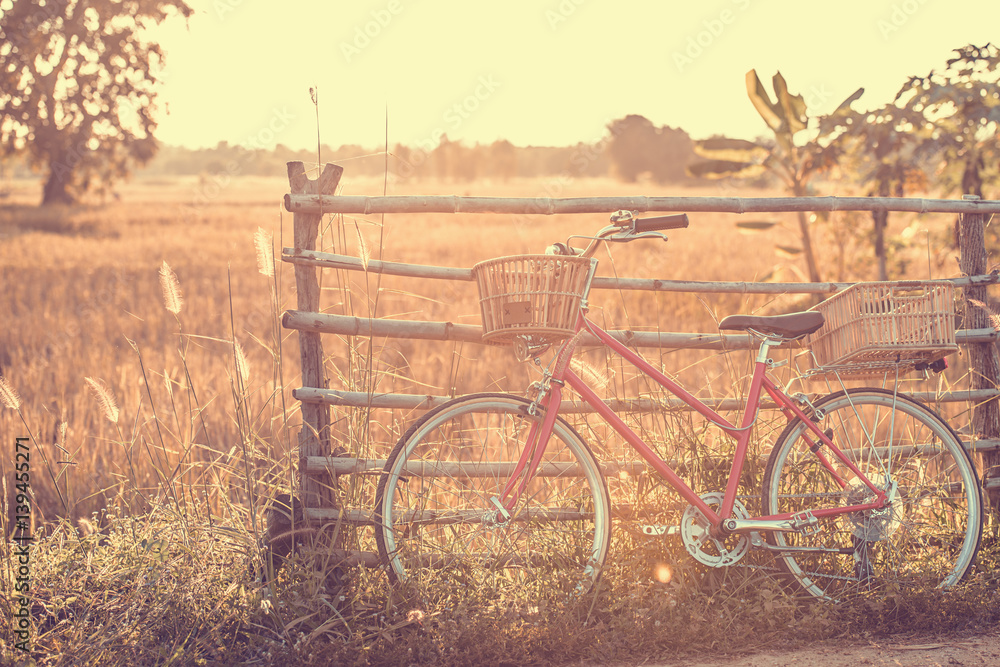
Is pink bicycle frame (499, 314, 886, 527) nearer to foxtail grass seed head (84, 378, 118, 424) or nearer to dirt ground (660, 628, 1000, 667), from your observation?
dirt ground (660, 628, 1000, 667)

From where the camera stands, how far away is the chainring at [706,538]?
2984 millimetres

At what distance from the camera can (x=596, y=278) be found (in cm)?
338

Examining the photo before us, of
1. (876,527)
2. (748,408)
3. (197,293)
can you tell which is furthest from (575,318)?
(197,293)

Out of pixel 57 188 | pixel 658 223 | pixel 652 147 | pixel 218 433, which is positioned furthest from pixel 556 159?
pixel 658 223

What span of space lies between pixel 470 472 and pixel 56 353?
19.3 ft

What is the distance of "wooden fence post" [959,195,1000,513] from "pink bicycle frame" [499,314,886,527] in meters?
1.06

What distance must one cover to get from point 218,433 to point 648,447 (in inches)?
134

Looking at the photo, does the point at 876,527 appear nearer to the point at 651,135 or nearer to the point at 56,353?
the point at 56,353

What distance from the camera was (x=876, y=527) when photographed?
124 inches

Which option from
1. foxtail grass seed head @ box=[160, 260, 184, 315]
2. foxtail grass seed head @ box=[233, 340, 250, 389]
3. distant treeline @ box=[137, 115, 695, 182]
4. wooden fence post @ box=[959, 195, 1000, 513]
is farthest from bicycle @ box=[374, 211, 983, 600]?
distant treeline @ box=[137, 115, 695, 182]

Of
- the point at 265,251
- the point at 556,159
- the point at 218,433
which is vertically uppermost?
the point at 556,159

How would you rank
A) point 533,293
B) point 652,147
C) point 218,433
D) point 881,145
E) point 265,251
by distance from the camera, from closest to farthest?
point 533,293 → point 265,251 → point 218,433 → point 881,145 → point 652,147

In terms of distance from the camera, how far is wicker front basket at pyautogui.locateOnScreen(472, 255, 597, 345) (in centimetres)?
262

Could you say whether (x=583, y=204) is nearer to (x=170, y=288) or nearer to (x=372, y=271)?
(x=372, y=271)
